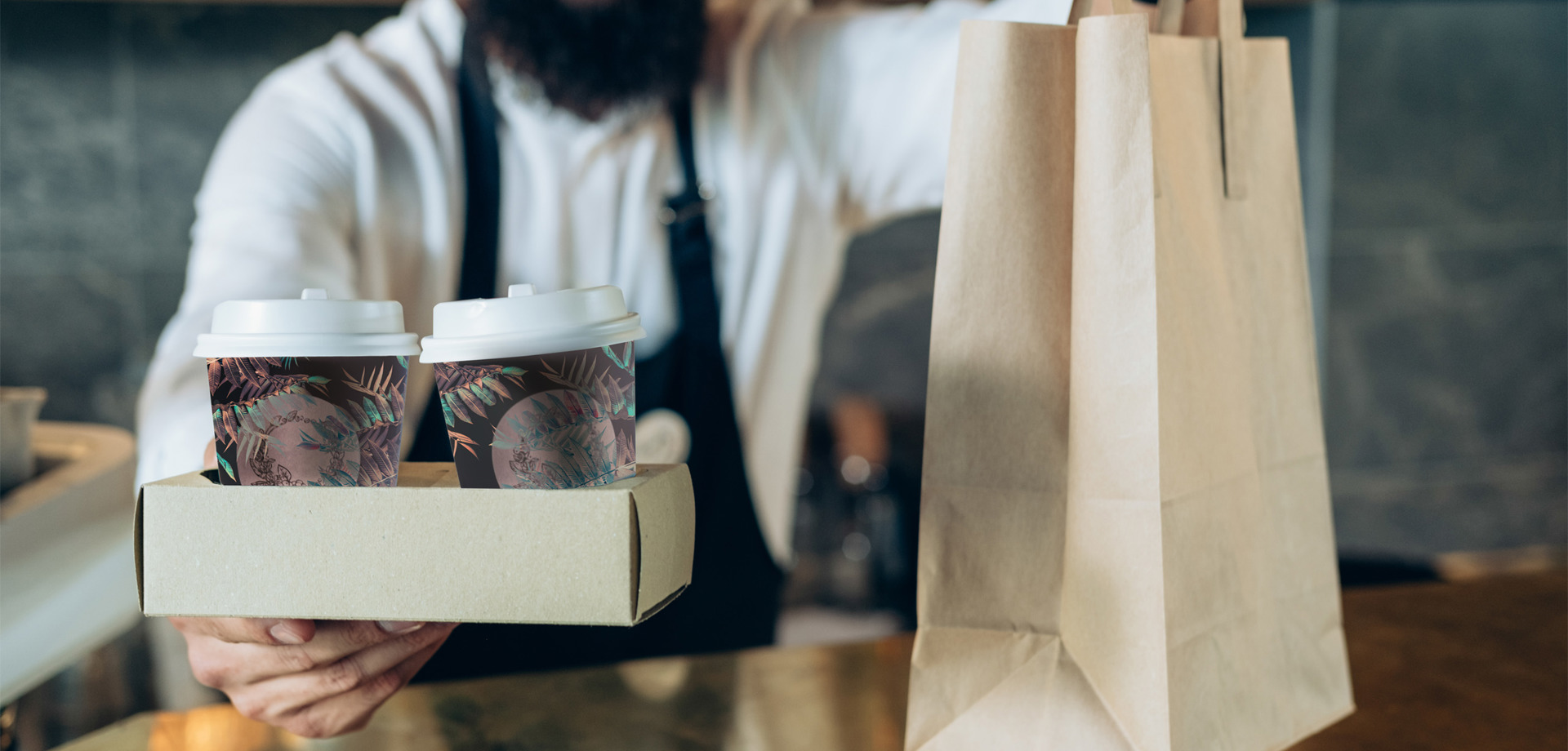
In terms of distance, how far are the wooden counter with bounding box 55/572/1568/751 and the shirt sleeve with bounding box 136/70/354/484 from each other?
0.25 meters

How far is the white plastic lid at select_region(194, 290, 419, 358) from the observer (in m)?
0.33

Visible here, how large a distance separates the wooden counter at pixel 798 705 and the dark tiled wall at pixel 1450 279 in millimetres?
1394

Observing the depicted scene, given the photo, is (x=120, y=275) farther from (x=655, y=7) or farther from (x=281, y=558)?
(x=281, y=558)

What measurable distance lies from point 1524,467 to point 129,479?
2.32 m

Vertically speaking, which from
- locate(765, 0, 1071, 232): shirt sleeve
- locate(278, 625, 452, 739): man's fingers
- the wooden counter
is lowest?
the wooden counter

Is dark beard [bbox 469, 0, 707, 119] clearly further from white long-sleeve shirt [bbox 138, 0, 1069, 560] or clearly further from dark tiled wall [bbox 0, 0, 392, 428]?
dark tiled wall [bbox 0, 0, 392, 428]

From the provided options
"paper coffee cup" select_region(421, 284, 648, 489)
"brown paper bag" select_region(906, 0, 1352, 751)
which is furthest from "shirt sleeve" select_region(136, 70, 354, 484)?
"brown paper bag" select_region(906, 0, 1352, 751)

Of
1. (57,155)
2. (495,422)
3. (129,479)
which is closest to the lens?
(495,422)

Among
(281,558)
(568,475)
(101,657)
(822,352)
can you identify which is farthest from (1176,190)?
(822,352)

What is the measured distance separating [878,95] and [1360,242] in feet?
4.14

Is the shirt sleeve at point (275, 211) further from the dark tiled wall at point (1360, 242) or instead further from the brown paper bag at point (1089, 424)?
the dark tiled wall at point (1360, 242)

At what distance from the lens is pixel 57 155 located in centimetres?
145

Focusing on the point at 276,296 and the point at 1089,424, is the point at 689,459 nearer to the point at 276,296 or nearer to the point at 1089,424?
the point at 276,296

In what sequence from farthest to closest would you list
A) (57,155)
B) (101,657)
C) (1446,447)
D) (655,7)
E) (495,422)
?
(1446,447)
(57,155)
(655,7)
(101,657)
(495,422)
